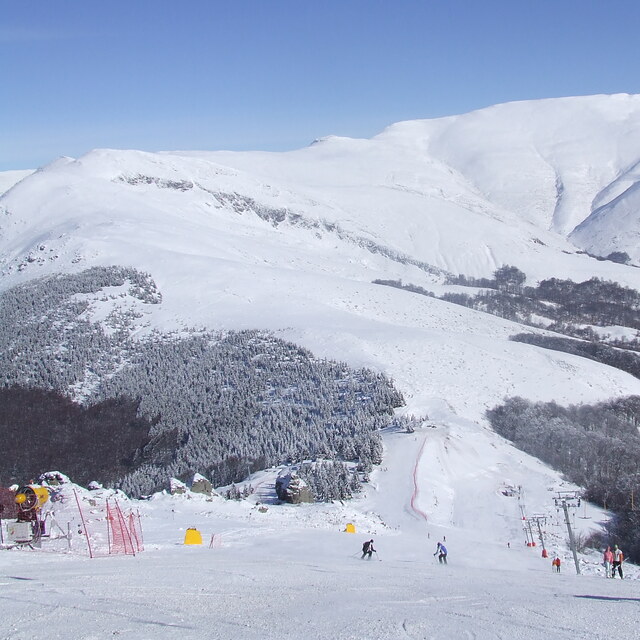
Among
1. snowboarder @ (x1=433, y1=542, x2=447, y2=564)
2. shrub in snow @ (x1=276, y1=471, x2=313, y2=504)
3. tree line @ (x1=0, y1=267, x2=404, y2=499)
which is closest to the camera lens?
snowboarder @ (x1=433, y1=542, x2=447, y2=564)

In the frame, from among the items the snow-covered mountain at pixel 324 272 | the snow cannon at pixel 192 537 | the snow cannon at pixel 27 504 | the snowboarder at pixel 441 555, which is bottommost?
the snowboarder at pixel 441 555

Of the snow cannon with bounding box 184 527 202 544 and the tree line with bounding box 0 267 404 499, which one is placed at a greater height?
the tree line with bounding box 0 267 404 499

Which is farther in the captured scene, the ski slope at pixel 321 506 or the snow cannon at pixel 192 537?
the snow cannon at pixel 192 537

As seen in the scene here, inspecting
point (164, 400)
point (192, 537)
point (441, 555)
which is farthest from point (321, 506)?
point (164, 400)

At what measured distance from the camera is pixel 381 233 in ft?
608

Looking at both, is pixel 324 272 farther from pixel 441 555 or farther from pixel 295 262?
pixel 441 555

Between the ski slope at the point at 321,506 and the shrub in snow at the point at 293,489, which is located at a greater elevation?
the ski slope at the point at 321,506

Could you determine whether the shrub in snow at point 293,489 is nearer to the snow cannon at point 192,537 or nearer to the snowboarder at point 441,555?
the snowboarder at point 441,555

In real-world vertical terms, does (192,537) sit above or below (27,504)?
below

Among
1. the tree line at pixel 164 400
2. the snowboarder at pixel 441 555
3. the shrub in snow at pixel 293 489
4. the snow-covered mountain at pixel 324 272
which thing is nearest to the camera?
the snowboarder at pixel 441 555

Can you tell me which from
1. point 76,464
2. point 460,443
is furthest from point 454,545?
point 76,464

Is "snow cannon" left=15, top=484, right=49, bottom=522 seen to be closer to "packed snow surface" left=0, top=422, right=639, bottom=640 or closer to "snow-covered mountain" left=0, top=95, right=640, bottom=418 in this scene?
"packed snow surface" left=0, top=422, right=639, bottom=640

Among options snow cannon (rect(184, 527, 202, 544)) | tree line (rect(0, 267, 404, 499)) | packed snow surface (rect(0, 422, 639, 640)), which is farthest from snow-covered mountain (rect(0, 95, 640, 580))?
snow cannon (rect(184, 527, 202, 544))

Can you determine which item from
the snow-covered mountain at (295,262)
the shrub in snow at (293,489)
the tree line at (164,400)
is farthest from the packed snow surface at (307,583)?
the snow-covered mountain at (295,262)
